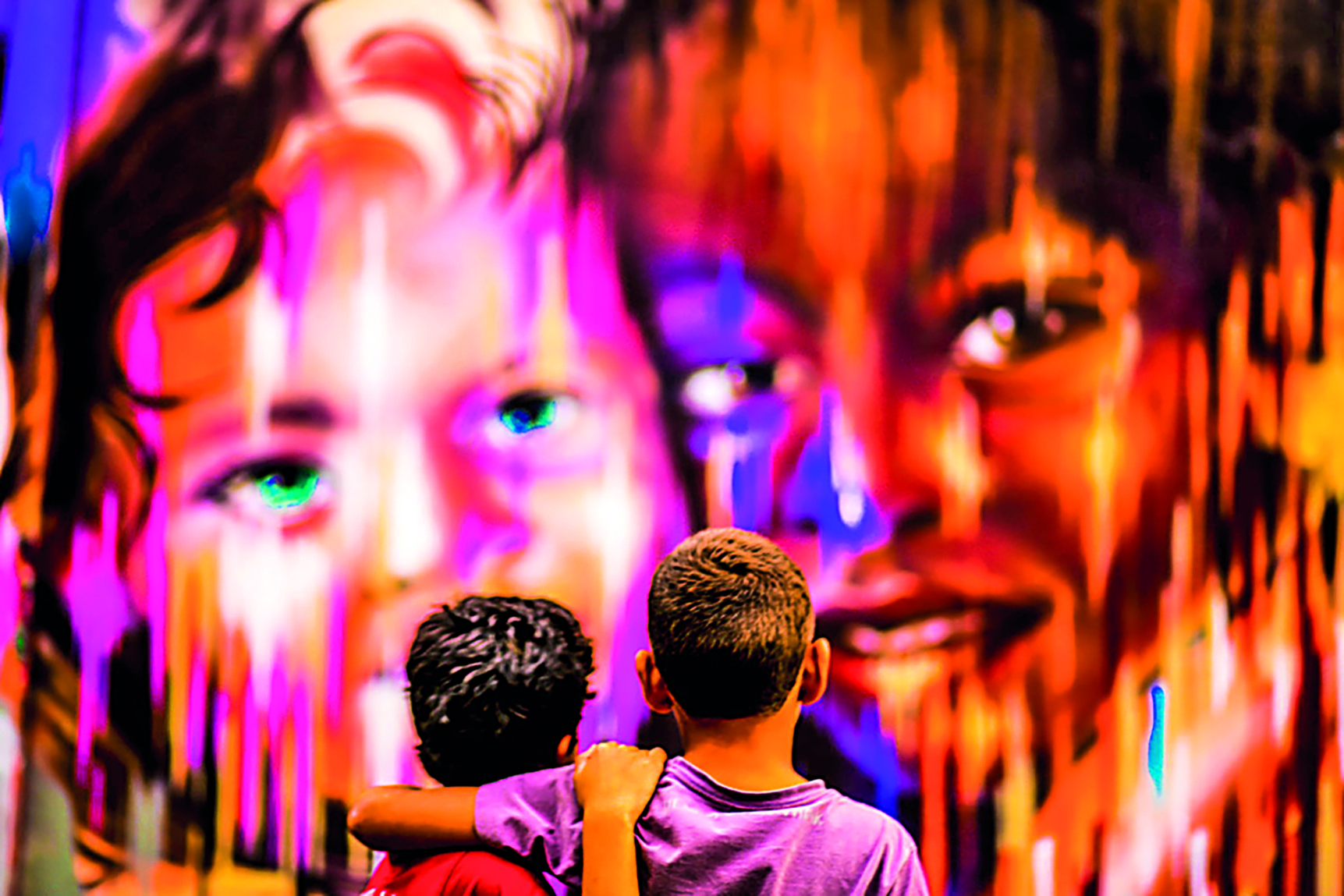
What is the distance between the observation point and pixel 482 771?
3.54 feet

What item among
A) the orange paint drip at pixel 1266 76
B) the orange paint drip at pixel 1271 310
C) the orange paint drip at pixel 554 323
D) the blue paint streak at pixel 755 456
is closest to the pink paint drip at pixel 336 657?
the orange paint drip at pixel 554 323

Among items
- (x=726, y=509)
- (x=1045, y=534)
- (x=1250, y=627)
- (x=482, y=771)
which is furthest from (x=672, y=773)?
(x=1250, y=627)

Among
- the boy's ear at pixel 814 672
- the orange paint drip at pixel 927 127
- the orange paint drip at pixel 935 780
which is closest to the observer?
the boy's ear at pixel 814 672

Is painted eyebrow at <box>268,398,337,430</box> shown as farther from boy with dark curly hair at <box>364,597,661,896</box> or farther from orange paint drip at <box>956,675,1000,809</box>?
orange paint drip at <box>956,675,1000,809</box>

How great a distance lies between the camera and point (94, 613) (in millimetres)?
1803

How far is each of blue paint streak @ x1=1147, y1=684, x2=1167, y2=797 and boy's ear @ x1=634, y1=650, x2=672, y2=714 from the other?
109 centimetres

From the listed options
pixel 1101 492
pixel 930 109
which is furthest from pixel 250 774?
pixel 930 109

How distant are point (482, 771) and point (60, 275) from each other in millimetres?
1330

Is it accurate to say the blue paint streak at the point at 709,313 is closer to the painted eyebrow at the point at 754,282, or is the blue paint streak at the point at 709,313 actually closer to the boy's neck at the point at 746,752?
the painted eyebrow at the point at 754,282

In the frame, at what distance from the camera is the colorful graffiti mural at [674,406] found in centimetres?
176

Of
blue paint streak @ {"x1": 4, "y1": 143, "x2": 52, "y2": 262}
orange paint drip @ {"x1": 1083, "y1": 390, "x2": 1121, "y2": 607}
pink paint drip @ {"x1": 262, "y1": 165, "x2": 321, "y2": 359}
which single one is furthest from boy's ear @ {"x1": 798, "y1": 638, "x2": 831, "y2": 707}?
blue paint streak @ {"x1": 4, "y1": 143, "x2": 52, "y2": 262}

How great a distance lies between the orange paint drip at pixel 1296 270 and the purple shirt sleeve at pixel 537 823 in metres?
1.55

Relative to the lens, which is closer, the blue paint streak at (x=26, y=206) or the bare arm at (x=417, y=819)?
the bare arm at (x=417, y=819)

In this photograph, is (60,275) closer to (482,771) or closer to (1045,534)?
(482,771)
